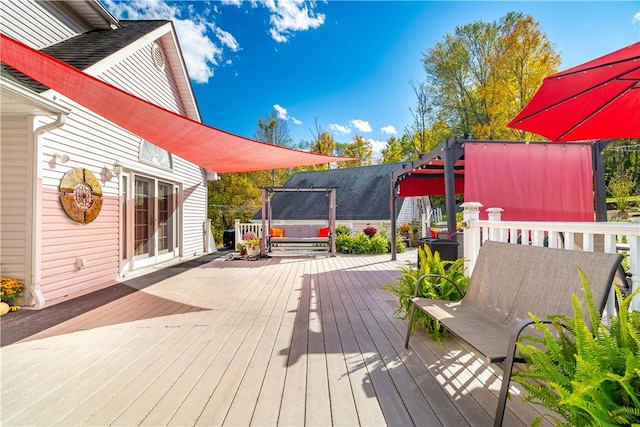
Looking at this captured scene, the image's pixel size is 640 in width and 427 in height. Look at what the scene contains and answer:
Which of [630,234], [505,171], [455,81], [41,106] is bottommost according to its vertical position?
[630,234]

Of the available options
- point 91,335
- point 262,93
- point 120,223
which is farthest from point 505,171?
point 262,93

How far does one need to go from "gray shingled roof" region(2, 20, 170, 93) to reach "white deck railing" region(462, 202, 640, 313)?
5.29 meters

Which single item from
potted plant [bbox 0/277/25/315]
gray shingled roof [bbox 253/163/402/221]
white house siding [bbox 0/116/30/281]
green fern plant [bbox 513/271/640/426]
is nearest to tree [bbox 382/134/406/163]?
gray shingled roof [bbox 253/163/402/221]

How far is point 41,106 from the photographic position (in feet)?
11.8

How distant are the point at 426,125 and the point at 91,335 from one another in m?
18.7

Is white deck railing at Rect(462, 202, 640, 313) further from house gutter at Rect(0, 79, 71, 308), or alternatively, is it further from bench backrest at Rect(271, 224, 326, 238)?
bench backrest at Rect(271, 224, 326, 238)

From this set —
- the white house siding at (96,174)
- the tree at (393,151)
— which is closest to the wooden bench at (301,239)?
the white house siding at (96,174)

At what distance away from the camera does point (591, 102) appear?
8.98ft

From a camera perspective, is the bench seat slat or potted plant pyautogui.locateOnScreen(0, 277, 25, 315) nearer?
the bench seat slat

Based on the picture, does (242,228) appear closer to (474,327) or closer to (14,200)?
(14,200)

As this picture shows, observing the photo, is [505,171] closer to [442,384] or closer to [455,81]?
[442,384]

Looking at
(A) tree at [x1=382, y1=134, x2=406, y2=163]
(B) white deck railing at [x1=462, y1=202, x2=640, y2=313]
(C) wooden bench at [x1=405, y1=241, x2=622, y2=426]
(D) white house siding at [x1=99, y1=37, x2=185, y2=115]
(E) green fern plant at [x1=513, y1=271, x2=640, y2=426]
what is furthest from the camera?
(A) tree at [x1=382, y1=134, x2=406, y2=163]

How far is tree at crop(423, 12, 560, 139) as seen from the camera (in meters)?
13.4

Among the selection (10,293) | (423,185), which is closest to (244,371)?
(10,293)
